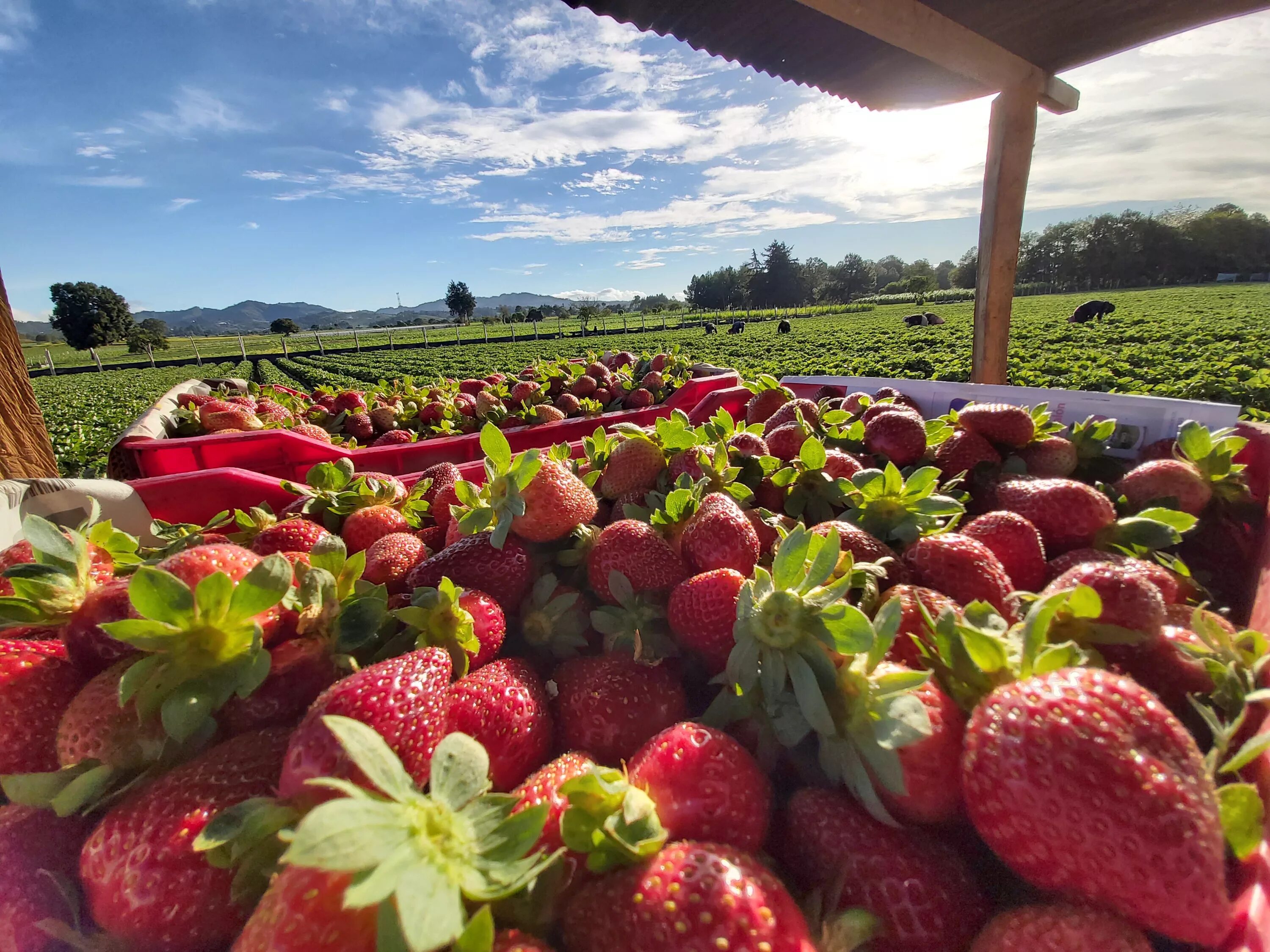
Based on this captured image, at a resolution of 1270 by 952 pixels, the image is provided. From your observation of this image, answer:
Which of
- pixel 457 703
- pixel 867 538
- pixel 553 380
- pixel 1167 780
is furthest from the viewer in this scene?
pixel 553 380

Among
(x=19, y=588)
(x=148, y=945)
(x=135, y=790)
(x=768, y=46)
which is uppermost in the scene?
(x=768, y=46)

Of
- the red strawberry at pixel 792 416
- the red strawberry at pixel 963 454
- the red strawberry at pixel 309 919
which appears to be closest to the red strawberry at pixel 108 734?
the red strawberry at pixel 309 919

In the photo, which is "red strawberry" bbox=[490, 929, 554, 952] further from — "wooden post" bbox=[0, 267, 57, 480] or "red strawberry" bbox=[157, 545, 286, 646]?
"wooden post" bbox=[0, 267, 57, 480]

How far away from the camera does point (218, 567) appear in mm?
855

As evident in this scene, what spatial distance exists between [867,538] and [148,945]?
44.5 inches

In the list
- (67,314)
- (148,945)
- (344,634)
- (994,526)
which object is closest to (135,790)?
(148,945)

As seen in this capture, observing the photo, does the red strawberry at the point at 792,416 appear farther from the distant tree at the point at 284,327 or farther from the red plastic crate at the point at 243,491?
the distant tree at the point at 284,327

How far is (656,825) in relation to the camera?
647 millimetres

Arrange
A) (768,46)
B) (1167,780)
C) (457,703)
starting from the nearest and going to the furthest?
(1167,780) → (457,703) → (768,46)

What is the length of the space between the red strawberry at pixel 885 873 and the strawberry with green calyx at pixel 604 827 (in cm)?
20

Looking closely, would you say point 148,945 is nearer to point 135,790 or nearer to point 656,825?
point 135,790

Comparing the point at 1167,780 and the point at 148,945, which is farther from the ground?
the point at 1167,780

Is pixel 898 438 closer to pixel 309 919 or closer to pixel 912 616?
pixel 912 616

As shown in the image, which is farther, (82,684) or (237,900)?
(82,684)
